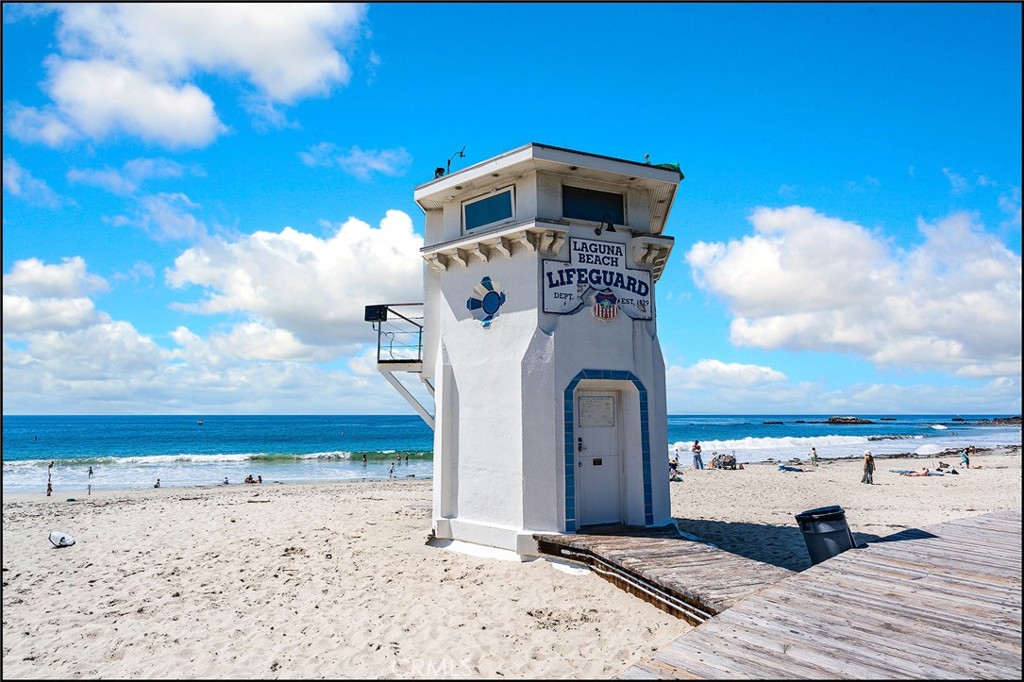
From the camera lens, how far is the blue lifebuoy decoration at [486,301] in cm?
1055

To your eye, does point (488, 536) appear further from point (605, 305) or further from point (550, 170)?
point (550, 170)

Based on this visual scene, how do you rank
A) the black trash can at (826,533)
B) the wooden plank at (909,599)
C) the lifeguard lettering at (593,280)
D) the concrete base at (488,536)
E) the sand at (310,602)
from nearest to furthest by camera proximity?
the wooden plank at (909,599)
the sand at (310,602)
the black trash can at (826,533)
the concrete base at (488,536)
the lifeguard lettering at (593,280)

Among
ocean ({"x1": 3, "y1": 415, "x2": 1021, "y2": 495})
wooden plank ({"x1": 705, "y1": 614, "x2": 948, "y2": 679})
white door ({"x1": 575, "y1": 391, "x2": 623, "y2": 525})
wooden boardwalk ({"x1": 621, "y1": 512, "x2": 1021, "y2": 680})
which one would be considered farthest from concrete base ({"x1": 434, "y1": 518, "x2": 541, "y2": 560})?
ocean ({"x1": 3, "y1": 415, "x2": 1021, "y2": 495})

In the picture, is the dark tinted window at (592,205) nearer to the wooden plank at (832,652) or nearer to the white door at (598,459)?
the white door at (598,459)

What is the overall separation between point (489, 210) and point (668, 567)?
670cm

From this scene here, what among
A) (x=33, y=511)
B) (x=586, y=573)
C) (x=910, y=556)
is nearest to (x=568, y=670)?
(x=586, y=573)

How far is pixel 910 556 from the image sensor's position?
23.6ft

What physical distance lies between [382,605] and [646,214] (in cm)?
803

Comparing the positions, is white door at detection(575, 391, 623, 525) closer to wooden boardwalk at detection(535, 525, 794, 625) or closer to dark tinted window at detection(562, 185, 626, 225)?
wooden boardwalk at detection(535, 525, 794, 625)

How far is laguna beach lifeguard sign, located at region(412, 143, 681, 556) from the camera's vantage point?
9.89 metres

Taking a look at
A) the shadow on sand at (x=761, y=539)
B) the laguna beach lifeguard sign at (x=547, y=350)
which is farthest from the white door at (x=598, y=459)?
the shadow on sand at (x=761, y=539)

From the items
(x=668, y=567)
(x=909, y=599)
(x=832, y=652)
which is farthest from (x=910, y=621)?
(x=668, y=567)

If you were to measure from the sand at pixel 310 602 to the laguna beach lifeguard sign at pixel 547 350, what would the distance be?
1287 mm

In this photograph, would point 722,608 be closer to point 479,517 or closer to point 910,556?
point 910,556
